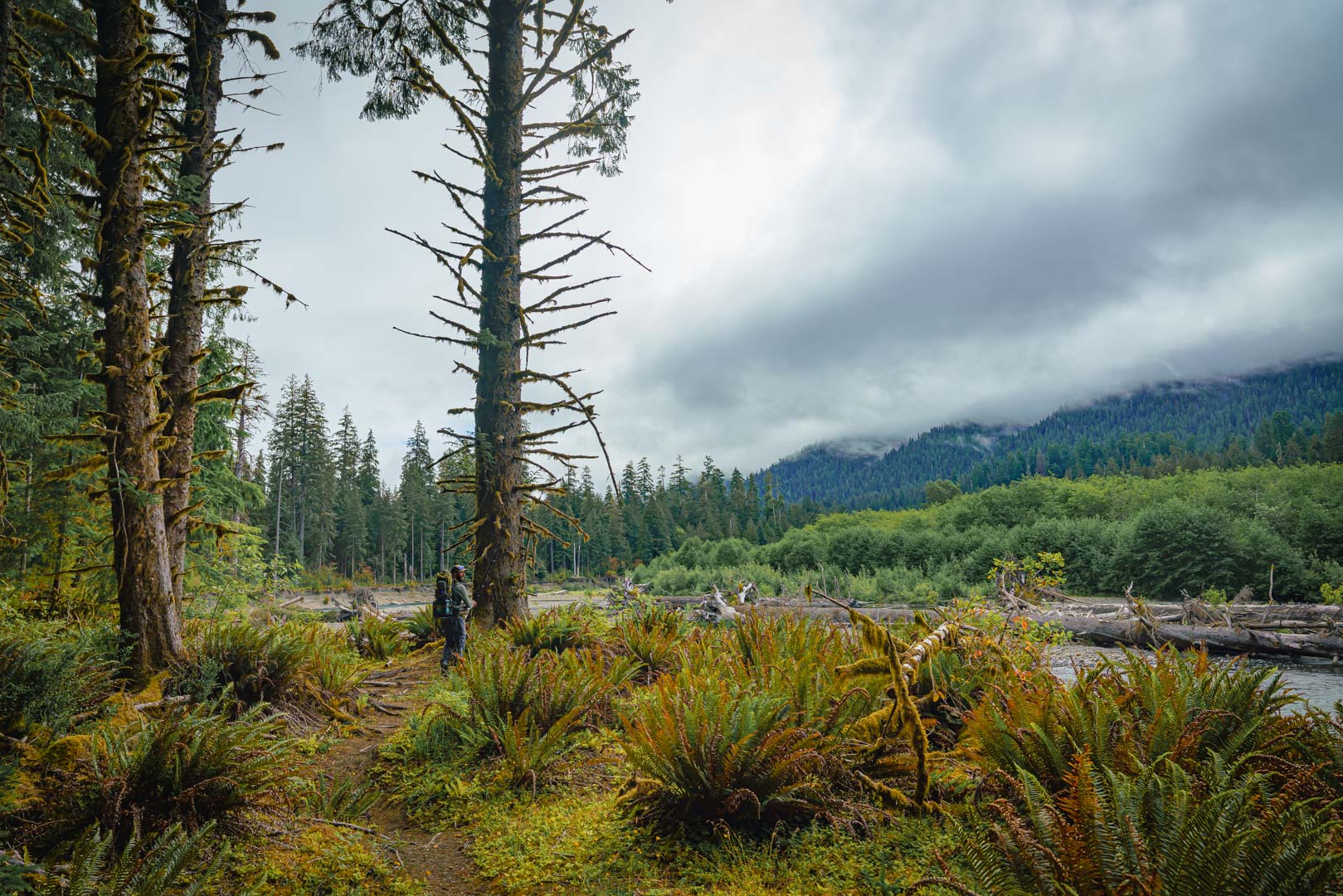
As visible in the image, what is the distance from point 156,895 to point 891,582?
79.0ft

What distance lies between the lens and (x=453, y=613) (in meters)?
8.02

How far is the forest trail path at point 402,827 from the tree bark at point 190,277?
3.33 m

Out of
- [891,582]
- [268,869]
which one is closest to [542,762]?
[268,869]

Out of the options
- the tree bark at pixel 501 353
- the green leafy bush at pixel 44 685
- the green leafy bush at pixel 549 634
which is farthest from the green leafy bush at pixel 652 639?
the green leafy bush at pixel 44 685

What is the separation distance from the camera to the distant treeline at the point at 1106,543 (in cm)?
1889

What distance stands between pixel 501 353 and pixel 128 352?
4.15 metres

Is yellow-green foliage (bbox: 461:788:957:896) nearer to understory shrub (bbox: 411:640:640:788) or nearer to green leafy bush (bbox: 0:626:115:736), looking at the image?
understory shrub (bbox: 411:640:640:788)

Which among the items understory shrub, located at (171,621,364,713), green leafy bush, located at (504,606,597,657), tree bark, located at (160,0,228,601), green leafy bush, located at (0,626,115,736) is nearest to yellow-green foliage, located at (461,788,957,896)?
green leafy bush, located at (0,626,115,736)

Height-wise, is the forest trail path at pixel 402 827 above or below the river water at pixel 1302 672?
above

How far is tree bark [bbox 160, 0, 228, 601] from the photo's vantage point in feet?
25.2

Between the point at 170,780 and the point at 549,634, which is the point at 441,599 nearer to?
the point at 549,634

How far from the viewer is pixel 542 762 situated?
433 cm

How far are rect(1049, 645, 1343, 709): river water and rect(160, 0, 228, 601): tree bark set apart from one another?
11.0 metres

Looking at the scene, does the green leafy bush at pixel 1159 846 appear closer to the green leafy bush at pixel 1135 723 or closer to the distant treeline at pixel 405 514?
the green leafy bush at pixel 1135 723
